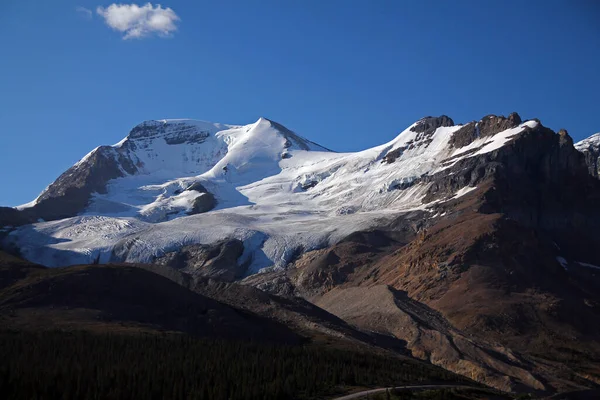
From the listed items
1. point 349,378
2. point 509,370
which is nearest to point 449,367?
point 509,370

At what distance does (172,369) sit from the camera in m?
70.2

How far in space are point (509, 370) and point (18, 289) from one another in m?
64.1

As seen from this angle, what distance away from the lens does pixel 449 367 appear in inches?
4638

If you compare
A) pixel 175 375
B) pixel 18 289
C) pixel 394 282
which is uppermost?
pixel 394 282

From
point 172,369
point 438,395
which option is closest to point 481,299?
point 438,395

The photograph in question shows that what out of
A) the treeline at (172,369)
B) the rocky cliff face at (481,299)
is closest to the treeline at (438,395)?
the treeline at (172,369)

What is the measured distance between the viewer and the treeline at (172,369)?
6259 cm

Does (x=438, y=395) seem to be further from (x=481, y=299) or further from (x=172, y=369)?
(x=481, y=299)

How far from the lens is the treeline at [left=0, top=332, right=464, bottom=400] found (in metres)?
62.6

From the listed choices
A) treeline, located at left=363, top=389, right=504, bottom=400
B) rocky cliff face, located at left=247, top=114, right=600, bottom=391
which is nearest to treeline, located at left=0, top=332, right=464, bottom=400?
treeline, located at left=363, top=389, right=504, bottom=400

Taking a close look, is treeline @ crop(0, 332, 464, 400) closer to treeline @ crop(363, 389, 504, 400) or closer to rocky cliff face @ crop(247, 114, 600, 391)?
treeline @ crop(363, 389, 504, 400)

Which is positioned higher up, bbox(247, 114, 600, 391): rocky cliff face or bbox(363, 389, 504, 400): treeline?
bbox(247, 114, 600, 391): rocky cliff face

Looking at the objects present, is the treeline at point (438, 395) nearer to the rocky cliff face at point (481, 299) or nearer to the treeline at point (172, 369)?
the treeline at point (172, 369)

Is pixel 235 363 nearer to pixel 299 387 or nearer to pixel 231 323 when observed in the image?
pixel 299 387
